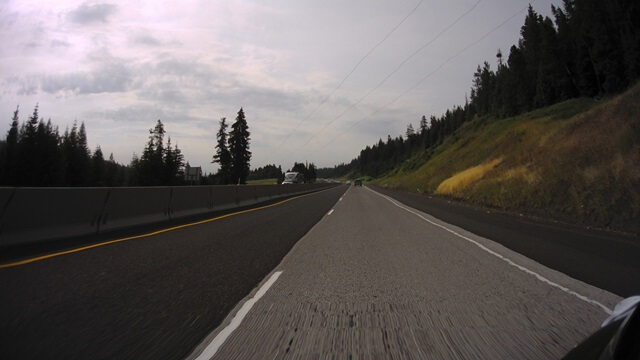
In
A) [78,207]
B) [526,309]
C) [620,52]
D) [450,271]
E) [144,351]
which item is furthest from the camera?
[620,52]

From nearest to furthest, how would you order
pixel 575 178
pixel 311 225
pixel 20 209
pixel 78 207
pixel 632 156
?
pixel 20 209 < pixel 78 207 < pixel 311 225 < pixel 632 156 < pixel 575 178

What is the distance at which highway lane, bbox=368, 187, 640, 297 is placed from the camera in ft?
19.8

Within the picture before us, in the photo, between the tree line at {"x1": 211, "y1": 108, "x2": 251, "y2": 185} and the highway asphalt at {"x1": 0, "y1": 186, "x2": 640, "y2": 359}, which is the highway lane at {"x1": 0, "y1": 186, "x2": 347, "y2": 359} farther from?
the tree line at {"x1": 211, "y1": 108, "x2": 251, "y2": 185}

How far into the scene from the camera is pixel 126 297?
4.94 meters

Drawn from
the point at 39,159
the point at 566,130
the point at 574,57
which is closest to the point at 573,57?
the point at 574,57

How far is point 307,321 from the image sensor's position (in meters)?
4.10

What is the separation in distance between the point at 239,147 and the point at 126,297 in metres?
81.5

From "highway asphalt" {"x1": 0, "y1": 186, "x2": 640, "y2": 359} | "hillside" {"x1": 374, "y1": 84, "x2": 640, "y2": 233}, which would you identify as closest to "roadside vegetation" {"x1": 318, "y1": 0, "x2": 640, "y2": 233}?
"hillside" {"x1": 374, "y1": 84, "x2": 640, "y2": 233}

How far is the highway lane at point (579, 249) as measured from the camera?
604 cm

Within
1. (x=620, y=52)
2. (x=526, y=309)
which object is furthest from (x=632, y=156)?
(x=620, y=52)

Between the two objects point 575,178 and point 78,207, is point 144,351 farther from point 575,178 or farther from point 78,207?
point 575,178

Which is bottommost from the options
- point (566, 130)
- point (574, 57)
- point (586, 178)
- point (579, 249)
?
point (579, 249)

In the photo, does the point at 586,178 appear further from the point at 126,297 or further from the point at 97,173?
the point at 97,173

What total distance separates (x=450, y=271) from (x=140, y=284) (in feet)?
15.8
